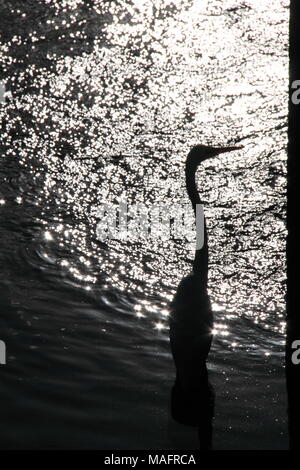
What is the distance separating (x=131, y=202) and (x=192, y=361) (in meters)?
2.71

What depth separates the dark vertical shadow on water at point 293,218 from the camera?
3.22 metres

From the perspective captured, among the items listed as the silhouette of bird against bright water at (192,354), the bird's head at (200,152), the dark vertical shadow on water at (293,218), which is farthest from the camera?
the bird's head at (200,152)

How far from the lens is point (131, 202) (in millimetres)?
7469

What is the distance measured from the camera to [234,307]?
6.13 meters

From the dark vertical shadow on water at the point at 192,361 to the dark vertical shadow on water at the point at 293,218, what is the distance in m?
1.70

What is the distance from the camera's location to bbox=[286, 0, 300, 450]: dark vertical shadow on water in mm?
3219

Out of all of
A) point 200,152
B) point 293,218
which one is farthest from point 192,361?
point 293,218

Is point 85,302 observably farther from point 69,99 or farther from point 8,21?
point 8,21

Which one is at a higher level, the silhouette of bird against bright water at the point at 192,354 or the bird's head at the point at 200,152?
the bird's head at the point at 200,152

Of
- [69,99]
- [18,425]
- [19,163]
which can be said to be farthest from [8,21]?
[18,425]

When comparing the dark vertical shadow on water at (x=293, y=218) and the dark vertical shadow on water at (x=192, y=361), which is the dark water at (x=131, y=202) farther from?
the dark vertical shadow on water at (x=293, y=218)

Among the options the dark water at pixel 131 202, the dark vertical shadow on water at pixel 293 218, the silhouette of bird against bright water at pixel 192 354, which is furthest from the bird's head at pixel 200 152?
the dark vertical shadow on water at pixel 293 218

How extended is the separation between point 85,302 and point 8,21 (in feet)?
20.0
